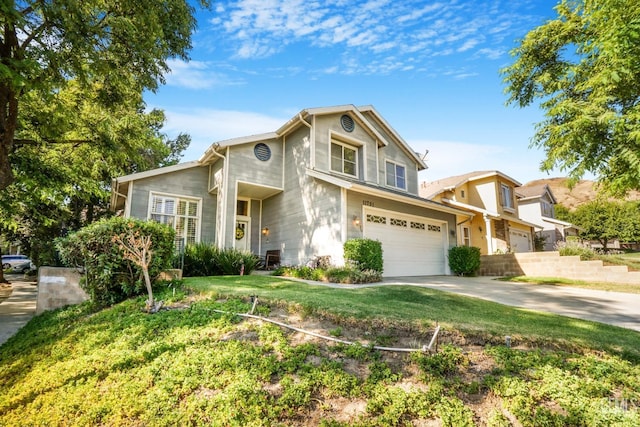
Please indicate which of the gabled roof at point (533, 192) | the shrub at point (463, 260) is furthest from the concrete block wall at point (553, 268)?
the gabled roof at point (533, 192)

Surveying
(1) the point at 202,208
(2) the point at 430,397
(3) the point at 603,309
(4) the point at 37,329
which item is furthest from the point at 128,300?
(3) the point at 603,309

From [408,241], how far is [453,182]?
994cm

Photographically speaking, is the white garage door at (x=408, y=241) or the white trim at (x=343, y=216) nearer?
the white trim at (x=343, y=216)

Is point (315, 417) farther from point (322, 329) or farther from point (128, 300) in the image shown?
point (128, 300)

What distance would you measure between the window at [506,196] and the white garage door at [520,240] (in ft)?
5.83

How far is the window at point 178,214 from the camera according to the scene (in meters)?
11.4

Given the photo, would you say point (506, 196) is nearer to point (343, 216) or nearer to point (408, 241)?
point (408, 241)

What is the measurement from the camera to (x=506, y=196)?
20547 mm

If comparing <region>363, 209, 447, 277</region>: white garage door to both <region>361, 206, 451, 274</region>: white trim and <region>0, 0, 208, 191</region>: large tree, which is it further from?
<region>0, 0, 208, 191</region>: large tree

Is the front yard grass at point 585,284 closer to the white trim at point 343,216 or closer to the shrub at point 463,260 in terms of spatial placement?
the shrub at point 463,260

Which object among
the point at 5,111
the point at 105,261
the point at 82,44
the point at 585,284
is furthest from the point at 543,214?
the point at 5,111

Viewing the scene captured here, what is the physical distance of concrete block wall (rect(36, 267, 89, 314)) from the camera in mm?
6598

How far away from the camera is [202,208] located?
1230 cm

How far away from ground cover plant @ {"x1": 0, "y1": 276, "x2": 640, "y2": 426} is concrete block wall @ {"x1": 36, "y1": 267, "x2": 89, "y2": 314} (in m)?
2.33
